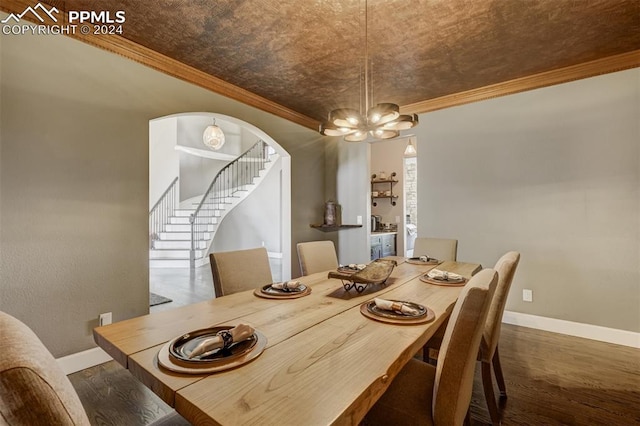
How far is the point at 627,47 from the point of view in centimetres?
255

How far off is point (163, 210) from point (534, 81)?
758cm

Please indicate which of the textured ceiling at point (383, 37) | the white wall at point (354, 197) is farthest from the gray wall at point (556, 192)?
the white wall at point (354, 197)

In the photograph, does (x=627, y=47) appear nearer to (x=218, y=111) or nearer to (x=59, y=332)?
(x=218, y=111)

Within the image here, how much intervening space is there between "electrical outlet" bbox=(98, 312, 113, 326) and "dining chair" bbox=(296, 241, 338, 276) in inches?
61.3

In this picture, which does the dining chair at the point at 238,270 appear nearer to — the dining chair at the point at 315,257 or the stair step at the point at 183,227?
the dining chair at the point at 315,257

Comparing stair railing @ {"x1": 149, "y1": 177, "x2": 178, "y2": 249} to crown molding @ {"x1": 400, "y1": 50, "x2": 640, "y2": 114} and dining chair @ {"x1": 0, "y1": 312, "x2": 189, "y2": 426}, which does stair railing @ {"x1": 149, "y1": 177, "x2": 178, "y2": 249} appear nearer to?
crown molding @ {"x1": 400, "y1": 50, "x2": 640, "y2": 114}

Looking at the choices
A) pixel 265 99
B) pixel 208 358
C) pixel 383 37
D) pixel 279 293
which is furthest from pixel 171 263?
pixel 208 358

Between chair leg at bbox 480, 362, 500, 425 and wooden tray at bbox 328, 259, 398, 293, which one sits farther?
wooden tray at bbox 328, 259, 398, 293

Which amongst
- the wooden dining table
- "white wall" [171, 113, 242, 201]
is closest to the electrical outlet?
the wooden dining table

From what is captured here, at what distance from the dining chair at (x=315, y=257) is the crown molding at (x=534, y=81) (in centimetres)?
231

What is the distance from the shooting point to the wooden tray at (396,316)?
1239mm

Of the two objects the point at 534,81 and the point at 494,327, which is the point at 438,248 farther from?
the point at 534,81

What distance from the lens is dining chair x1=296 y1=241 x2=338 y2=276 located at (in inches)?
97.2

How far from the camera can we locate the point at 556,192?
296 cm
